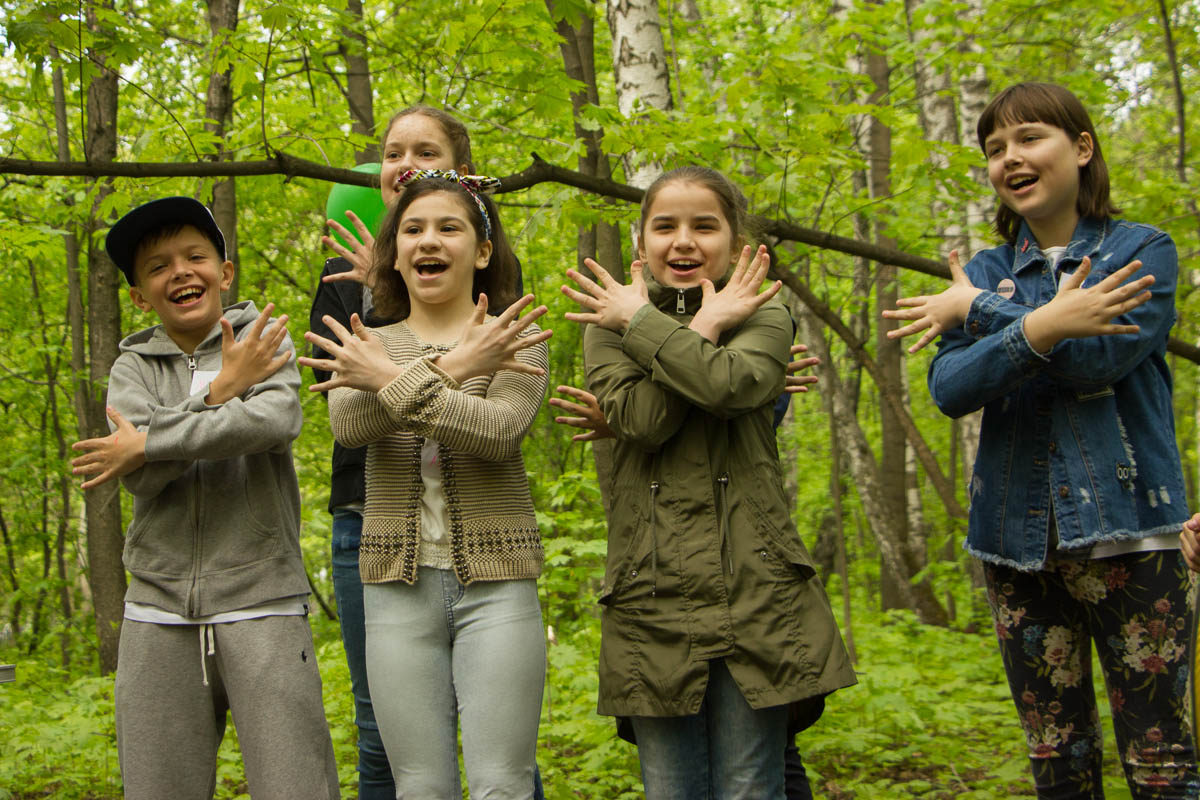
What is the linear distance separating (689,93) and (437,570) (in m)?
11.0

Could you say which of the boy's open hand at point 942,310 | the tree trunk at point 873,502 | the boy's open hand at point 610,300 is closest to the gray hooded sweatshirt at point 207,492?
the boy's open hand at point 610,300

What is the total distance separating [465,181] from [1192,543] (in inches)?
86.9

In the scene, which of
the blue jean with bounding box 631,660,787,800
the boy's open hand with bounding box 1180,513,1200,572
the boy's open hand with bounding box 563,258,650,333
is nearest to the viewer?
the boy's open hand with bounding box 1180,513,1200,572

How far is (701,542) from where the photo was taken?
7.84 feet

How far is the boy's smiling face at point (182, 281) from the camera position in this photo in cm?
282

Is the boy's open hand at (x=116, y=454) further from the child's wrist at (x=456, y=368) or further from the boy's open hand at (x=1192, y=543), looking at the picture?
the boy's open hand at (x=1192, y=543)

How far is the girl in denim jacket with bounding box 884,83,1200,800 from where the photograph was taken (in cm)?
242

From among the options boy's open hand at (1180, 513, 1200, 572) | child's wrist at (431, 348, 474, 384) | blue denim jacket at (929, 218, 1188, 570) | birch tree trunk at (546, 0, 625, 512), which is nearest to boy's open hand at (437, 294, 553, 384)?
child's wrist at (431, 348, 474, 384)

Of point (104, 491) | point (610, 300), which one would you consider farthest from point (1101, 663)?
point (104, 491)

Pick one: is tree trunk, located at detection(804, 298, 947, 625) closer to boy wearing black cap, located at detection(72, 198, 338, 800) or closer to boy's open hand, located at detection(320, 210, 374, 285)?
boy's open hand, located at detection(320, 210, 374, 285)

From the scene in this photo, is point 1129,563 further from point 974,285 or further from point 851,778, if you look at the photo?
point 851,778

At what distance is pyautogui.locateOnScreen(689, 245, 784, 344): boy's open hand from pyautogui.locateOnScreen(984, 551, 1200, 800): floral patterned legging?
1034mm

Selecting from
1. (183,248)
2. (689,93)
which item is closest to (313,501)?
(689,93)

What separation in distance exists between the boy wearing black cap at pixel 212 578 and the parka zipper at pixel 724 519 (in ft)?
3.80
